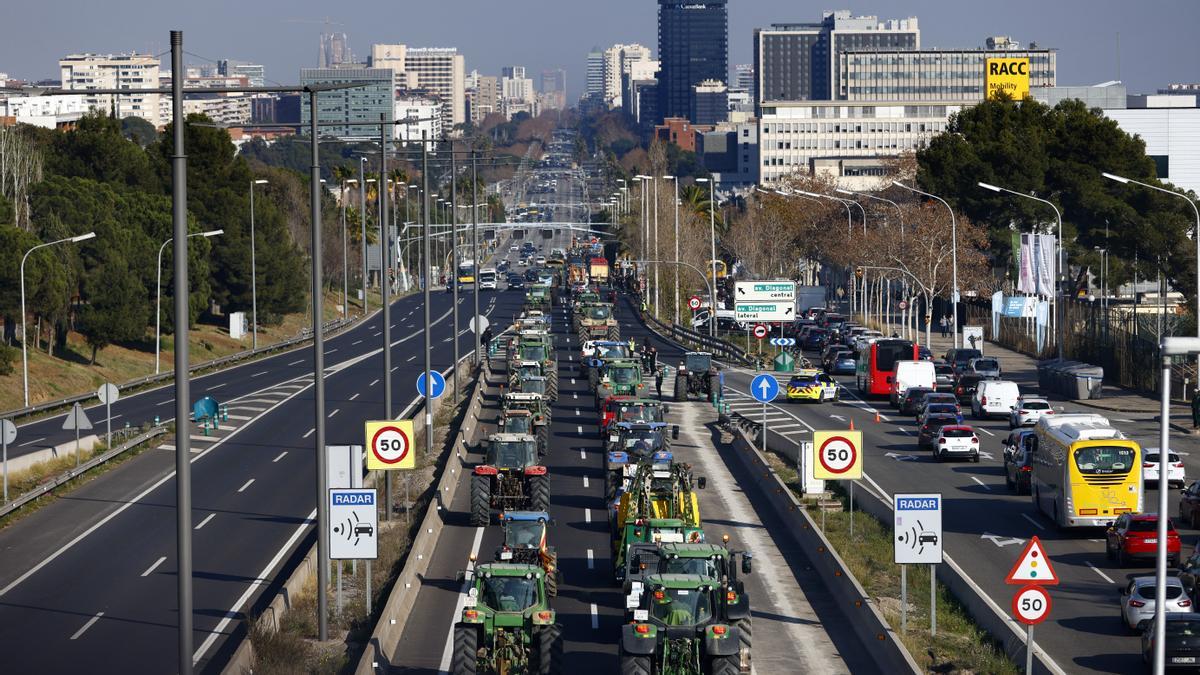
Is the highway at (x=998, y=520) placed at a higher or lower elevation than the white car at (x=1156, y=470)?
lower

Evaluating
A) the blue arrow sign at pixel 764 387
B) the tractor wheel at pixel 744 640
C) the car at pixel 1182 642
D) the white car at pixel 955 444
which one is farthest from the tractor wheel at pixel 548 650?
the white car at pixel 955 444

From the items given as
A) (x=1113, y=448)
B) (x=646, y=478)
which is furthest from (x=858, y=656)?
(x=1113, y=448)

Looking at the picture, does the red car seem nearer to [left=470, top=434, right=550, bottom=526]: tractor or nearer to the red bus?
[left=470, top=434, right=550, bottom=526]: tractor

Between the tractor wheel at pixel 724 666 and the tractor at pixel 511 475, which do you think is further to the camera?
the tractor at pixel 511 475

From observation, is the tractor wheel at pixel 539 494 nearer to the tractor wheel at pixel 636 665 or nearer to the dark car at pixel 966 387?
the tractor wheel at pixel 636 665

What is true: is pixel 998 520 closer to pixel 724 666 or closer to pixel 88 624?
pixel 724 666

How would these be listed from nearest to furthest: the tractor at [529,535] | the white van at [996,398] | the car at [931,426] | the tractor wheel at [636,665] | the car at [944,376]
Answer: the tractor wheel at [636,665] → the tractor at [529,535] → the car at [931,426] → the white van at [996,398] → the car at [944,376]

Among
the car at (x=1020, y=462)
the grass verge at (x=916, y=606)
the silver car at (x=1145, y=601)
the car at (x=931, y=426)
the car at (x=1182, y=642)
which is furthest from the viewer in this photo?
the car at (x=931, y=426)

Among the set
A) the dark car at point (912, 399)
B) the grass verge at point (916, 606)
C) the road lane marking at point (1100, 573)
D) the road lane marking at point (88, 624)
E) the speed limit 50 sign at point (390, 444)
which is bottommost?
the road lane marking at point (88, 624)
